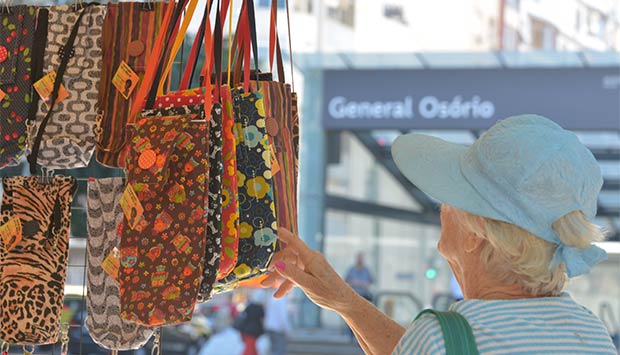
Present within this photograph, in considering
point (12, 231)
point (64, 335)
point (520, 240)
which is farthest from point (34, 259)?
point (520, 240)

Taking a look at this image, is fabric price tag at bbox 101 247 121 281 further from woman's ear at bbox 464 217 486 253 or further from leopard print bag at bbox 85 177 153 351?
woman's ear at bbox 464 217 486 253

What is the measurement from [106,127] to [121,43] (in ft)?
0.68

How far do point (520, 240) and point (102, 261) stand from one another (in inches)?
38.6

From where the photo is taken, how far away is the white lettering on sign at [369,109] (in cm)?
1400

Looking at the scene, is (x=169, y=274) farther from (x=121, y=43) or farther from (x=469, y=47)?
(x=469, y=47)

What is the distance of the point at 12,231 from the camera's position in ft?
7.09

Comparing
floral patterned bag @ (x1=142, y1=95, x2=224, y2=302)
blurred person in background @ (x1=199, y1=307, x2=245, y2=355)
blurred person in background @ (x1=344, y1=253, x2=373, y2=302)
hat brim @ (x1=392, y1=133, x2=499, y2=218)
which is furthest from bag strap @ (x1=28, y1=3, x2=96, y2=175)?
blurred person in background @ (x1=344, y1=253, x2=373, y2=302)

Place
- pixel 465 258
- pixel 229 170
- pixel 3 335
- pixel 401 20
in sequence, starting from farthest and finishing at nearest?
pixel 401 20 → pixel 3 335 → pixel 229 170 → pixel 465 258

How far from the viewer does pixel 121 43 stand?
229 centimetres

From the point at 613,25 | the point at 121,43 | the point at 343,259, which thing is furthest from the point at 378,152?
the point at 121,43

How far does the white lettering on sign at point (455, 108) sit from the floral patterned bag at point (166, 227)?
12.0 m

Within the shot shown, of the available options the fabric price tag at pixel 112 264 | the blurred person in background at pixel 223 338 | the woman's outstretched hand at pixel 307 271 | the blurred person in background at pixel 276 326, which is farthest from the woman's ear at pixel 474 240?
the blurred person in background at pixel 223 338

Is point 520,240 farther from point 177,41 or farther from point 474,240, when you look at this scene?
point 177,41

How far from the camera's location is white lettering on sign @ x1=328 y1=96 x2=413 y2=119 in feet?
45.9
